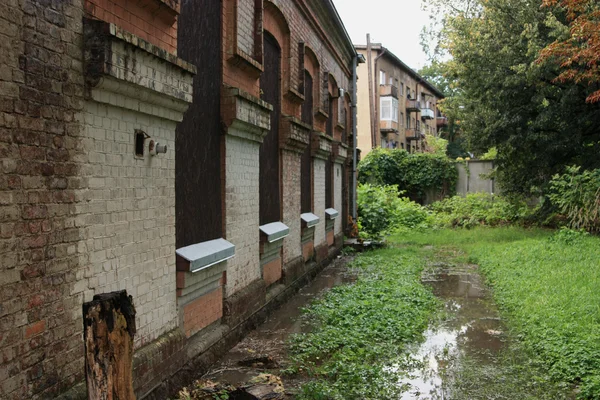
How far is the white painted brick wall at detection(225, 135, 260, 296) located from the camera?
726cm

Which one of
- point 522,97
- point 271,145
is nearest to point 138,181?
point 271,145

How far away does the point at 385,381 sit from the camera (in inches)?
232

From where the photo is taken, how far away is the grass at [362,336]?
5.76m

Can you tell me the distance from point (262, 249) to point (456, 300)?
3.90 m

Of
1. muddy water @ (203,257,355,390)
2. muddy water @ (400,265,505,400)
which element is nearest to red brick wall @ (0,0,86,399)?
muddy water @ (203,257,355,390)

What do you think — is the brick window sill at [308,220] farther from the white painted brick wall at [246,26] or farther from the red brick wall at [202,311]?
the red brick wall at [202,311]

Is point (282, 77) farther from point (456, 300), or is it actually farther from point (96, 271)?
point (96, 271)

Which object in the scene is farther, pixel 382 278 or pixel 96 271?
pixel 382 278

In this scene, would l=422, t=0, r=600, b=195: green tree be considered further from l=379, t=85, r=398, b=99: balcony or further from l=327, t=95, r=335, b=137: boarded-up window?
l=379, t=85, r=398, b=99: balcony

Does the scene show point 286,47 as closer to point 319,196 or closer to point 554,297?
point 319,196

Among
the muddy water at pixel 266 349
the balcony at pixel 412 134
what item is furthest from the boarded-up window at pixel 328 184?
the balcony at pixel 412 134

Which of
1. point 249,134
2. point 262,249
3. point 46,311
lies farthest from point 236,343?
point 46,311

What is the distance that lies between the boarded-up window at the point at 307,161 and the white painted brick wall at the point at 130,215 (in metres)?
7.06

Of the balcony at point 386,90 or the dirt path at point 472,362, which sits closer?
the dirt path at point 472,362
